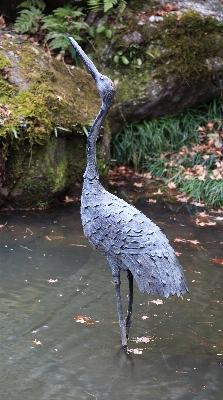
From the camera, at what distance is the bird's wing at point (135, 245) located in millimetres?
4062

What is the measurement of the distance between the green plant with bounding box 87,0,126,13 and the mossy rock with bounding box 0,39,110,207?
1701 millimetres

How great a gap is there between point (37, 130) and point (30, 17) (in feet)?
9.97

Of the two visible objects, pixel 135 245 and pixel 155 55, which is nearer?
pixel 135 245

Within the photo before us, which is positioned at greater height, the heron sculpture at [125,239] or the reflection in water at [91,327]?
the heron sculpture at [125,239]

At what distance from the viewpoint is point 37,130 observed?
7.48 meters

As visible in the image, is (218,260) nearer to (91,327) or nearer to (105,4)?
(91,327)

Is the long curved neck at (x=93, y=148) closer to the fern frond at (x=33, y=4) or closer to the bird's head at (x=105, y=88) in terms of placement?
the bird's head at (x=105, y=88)

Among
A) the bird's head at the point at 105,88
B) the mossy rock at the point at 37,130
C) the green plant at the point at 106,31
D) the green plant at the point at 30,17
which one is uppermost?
the bird's head at the point at 105,88

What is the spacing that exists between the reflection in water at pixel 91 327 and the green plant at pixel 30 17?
13.3ft

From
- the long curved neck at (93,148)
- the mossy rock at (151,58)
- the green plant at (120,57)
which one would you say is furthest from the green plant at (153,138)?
the long curved neck at (93,148)

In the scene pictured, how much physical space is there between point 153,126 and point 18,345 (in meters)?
5.97

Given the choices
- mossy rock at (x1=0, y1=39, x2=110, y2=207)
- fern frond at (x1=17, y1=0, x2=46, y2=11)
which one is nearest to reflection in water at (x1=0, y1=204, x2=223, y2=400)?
mossy rock at (x1=0, y1=39, x2=110, y2=207)

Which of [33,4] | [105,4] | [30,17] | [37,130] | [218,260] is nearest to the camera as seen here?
[218,260]

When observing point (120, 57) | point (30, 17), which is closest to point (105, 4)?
point (120, 57)
